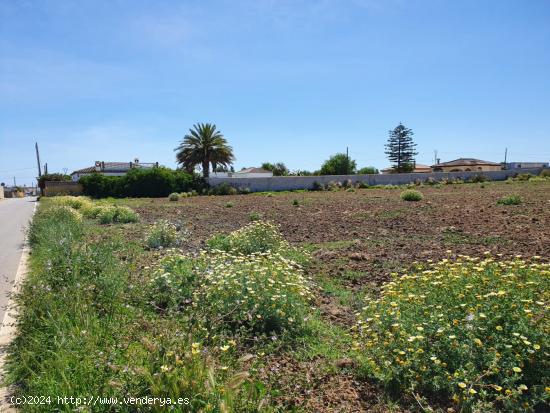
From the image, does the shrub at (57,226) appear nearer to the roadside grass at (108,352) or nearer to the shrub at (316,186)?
the roadside grass at (108,352)

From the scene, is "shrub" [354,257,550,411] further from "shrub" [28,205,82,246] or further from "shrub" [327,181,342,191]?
"shrub" [327,181,342,191]

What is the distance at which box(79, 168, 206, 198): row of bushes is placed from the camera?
38.9m

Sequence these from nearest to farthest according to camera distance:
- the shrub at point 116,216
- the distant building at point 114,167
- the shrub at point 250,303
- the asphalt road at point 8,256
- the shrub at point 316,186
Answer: the shrub at point 250,303 → the asphalt road at point 8,256 → the shrub at point 116,216 → the shrub at point 316,186 → the distant building at point 114,167

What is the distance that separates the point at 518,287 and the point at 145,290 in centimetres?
403

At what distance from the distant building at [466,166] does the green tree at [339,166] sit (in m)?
25.7

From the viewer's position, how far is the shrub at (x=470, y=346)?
300 cm

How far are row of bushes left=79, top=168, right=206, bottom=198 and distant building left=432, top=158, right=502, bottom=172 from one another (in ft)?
187

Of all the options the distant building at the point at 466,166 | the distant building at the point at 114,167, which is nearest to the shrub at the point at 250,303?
the distant building at the point at 114,167

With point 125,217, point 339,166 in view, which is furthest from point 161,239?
point 339,166

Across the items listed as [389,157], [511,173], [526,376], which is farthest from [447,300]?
[389,157]

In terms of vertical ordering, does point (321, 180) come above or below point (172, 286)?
above

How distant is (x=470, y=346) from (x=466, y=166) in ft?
275

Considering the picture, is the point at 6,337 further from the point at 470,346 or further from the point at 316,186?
the point at 316,186

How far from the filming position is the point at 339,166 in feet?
203
